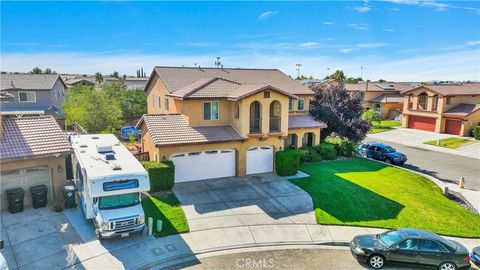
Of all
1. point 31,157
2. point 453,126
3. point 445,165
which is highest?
point 31,157

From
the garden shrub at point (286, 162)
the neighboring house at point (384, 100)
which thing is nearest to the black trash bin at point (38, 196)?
the garden shrub at point (286, 162)

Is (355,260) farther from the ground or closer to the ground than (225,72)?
A: closer to the ground

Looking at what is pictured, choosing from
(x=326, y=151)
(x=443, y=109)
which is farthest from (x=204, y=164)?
(x=443, y=109)

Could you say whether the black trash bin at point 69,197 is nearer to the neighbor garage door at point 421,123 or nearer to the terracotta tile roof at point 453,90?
the terracotta tile roof at point 453,90

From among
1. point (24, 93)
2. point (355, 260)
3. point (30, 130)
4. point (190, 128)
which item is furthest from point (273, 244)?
point (24, 93)

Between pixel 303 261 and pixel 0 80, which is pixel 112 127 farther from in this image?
pixel 303 261

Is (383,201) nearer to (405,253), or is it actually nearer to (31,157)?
(405,253)
